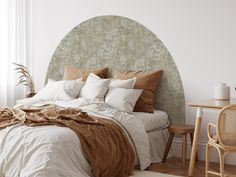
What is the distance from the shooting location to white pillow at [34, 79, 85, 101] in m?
5.27

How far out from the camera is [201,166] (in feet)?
15.7

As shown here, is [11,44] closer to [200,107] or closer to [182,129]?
[182,129]

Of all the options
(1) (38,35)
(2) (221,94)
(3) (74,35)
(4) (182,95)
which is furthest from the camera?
(1) (38,35)

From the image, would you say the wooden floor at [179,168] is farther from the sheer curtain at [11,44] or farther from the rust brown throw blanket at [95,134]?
the sheer curtain at [11,44]

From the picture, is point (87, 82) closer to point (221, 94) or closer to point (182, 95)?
point (182, 95)

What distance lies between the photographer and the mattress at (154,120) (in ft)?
15.8

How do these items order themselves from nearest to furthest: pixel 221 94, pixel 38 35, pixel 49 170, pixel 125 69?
pixel 49 170 < pixel 221 94 < pixel 125 69 < pixel 38 35

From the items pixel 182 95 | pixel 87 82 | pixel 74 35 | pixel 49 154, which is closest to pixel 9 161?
pixel 49 154

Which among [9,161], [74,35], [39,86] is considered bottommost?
[9,161]

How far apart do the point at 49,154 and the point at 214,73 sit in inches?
87.2

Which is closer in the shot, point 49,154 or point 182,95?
point 49,154

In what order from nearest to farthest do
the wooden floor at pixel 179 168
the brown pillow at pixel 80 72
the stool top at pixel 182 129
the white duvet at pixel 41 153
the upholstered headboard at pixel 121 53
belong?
the white duvet at pixel 41 153 < the wooden floor at pixel 179 168 < the stool top at pixel 182 129 < the upholstered headboard at pixel 121 53 < the brown pillow at pixel 80 72

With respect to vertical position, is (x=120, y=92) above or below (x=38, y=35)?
below

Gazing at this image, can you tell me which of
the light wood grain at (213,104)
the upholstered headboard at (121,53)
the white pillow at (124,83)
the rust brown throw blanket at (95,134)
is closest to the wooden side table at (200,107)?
the light wood grain at (213,104)
